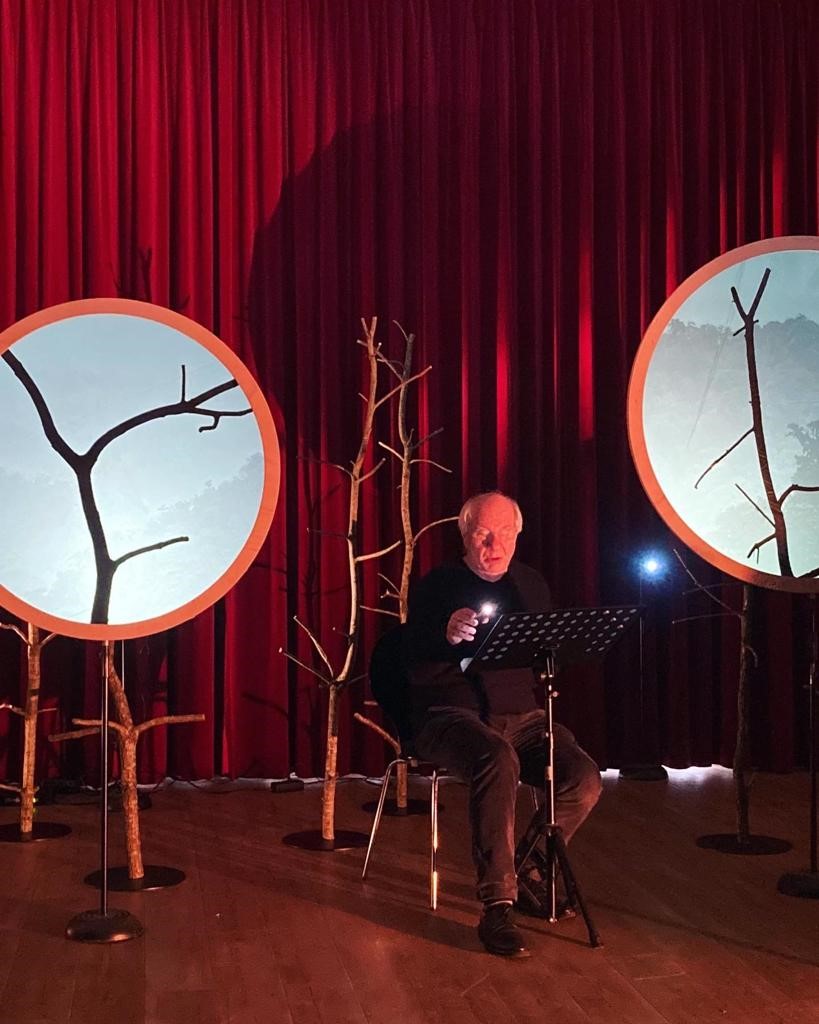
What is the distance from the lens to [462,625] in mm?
3146

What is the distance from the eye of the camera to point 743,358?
3738 mm

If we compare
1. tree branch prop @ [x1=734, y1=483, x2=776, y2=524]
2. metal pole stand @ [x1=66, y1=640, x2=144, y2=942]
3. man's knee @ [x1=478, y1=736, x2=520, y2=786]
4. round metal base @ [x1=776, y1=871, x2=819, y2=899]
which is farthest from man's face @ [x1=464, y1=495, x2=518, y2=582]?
round metal base @ [x1=776, y1=871, x2=819, y2=899]

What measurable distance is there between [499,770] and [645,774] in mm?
2002

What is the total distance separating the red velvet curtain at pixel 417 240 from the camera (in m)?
4.76

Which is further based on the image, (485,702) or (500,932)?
(485,702)

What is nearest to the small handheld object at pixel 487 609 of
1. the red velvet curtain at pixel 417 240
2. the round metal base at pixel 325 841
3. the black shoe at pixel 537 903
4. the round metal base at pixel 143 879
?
the black shoe at pixel 537 903

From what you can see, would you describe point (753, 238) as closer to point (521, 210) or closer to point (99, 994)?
point (521, 210)

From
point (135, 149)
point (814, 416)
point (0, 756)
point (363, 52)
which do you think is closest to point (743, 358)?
point (814, 416)

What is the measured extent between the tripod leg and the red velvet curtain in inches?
72.5

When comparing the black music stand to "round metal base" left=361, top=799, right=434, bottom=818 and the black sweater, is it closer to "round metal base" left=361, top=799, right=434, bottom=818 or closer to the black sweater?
the black sweater

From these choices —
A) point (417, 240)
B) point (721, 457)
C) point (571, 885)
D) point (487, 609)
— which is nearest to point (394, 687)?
point (487, 609)

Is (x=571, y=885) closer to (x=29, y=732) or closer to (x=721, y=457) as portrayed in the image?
(x=721, y=457)

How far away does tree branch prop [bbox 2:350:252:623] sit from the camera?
3.05m

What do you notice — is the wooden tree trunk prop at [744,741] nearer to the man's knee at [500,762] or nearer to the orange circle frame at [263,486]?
the man's knee at [500,762]
